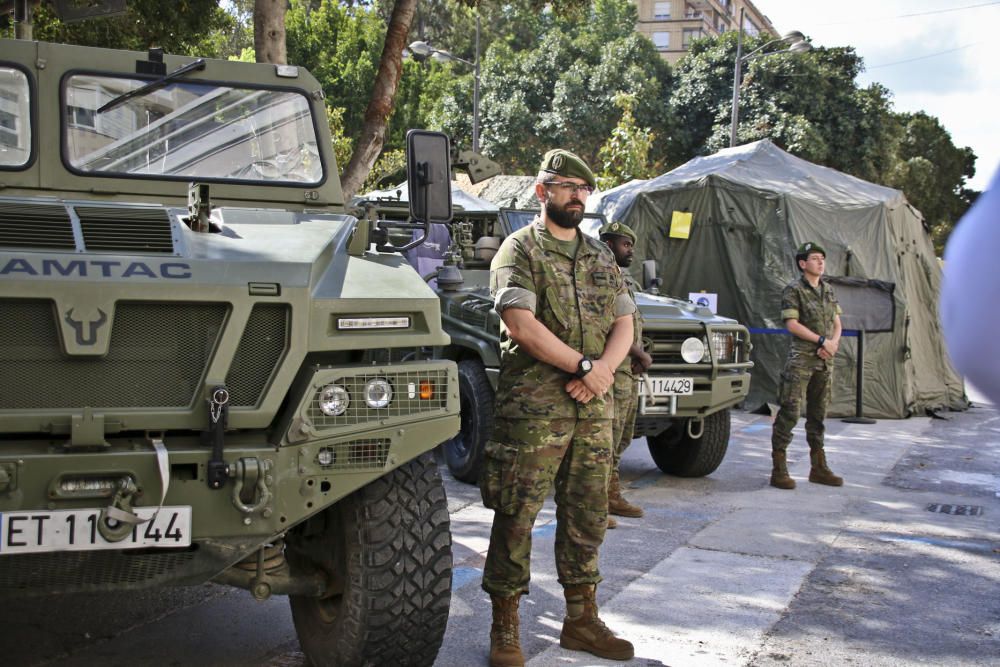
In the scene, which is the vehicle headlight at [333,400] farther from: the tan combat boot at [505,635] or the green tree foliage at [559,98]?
the green tree foliage at [559,98]

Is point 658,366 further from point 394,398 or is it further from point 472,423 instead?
point 394,398

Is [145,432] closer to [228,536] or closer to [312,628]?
[228,536]

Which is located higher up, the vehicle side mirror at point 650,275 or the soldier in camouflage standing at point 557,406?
the vehicle side mirror at point 650,275

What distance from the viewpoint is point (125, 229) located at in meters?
3.58

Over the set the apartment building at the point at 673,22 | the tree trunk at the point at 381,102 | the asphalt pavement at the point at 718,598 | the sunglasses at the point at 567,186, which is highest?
the apartment building at the point at 673,22

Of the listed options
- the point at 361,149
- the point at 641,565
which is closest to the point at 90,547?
the point at 641,565

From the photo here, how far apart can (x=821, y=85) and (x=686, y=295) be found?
19.5m

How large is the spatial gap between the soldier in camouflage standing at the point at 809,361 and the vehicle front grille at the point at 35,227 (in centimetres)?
542

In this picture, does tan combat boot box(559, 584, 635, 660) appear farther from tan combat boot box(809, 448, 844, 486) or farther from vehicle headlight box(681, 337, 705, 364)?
tan combat boot box(809, 448, 844, 486)

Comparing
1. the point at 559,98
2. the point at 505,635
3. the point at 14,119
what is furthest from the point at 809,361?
the point at 559,98

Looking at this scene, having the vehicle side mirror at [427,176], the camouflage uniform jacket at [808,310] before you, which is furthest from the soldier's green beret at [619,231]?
the vehicle side mirror at [427,176]

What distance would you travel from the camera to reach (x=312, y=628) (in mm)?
3852

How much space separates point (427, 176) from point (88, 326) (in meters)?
1.67

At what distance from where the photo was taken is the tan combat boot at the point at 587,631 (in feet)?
13.5
